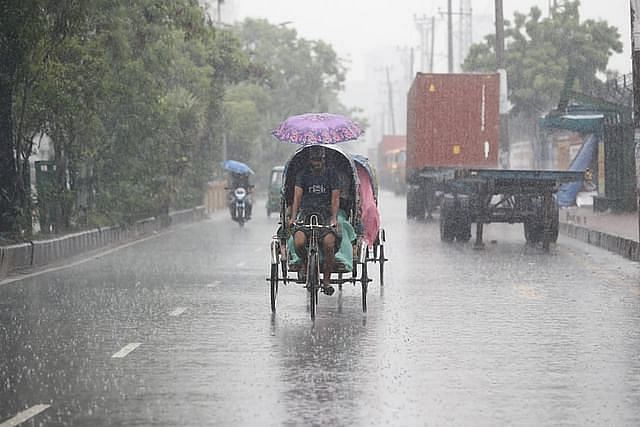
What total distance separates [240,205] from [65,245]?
13.6 metres

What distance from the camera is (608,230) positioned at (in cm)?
3238

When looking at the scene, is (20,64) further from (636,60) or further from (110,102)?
(636,60)

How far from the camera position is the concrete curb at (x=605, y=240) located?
26.0 meters

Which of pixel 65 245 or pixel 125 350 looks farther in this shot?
pixel 65 245

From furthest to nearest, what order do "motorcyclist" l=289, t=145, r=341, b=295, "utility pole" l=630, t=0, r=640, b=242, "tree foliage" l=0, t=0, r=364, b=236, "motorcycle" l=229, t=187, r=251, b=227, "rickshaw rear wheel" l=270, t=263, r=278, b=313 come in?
"motorcycle" l=229, t=187, r=251, b=227 → "tree foliage" l=0, t=0, r=364, b=236 → "utility pole" l=630, t=0, r=640, b=242 → "motorcyclist" l=289, t=145, r=341, b=295 → "rickshaw rear wheel" l=270, t=263, r=278, b=313

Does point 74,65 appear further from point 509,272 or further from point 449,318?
point 449,318

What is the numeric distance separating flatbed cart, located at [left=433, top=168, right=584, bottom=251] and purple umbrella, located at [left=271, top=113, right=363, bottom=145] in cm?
1090

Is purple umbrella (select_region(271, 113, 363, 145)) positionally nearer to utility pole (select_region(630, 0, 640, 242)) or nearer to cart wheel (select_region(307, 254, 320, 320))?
cart wheel (select_region(307, 254, 320, 320))

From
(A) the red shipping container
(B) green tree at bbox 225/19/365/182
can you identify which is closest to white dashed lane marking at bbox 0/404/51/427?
(A) the red shipping container

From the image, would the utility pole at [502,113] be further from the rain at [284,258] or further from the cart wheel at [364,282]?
the cart wheel at [364,282]

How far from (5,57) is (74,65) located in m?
3.60

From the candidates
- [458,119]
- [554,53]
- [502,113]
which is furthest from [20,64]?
[554,53]

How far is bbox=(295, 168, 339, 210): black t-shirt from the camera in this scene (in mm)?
15539

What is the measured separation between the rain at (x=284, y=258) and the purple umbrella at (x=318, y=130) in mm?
37
